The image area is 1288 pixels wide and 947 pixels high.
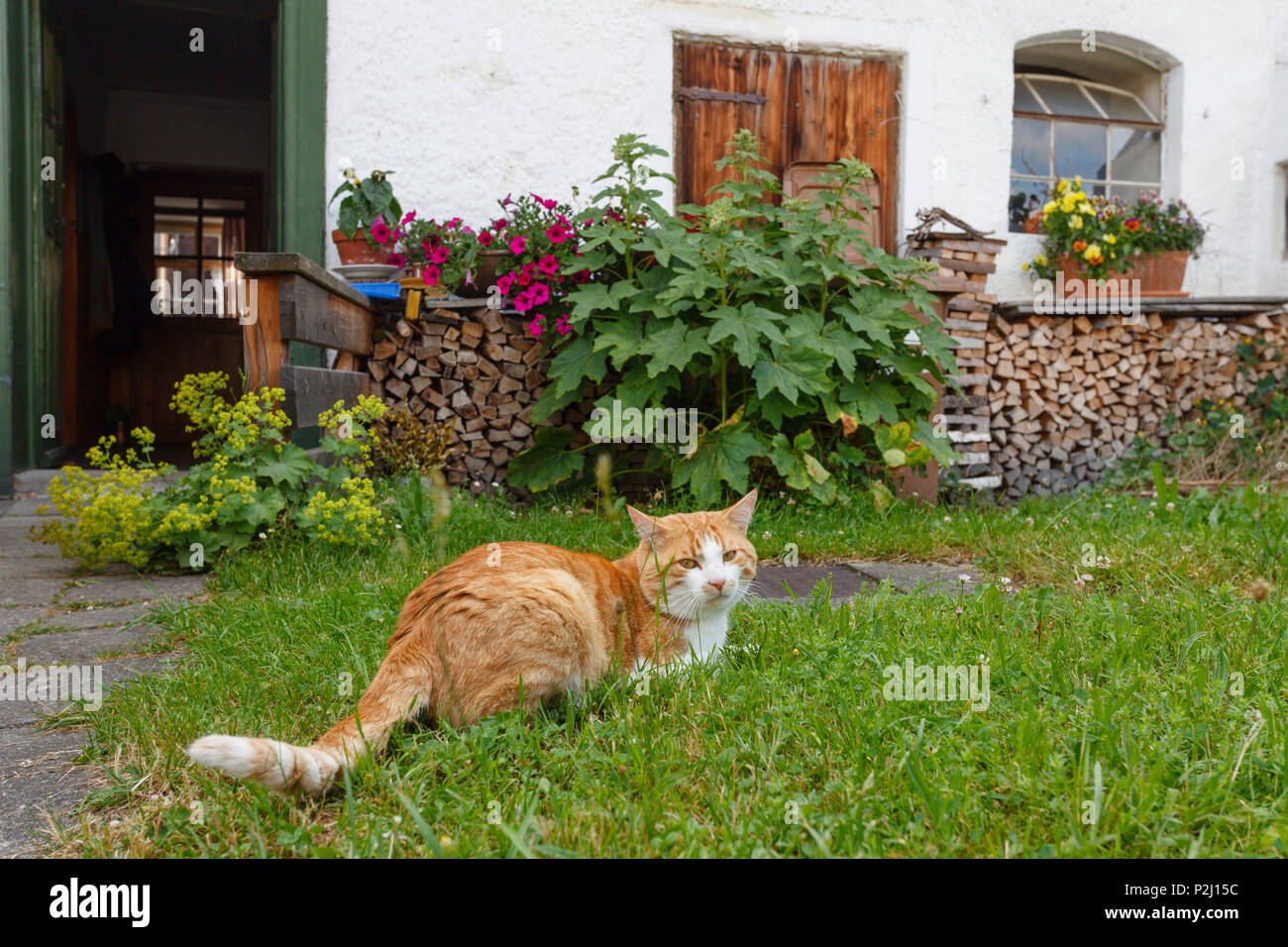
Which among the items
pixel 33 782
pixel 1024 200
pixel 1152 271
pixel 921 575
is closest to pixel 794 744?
pixel 33 782

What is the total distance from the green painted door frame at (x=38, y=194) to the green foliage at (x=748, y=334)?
2.03 metres

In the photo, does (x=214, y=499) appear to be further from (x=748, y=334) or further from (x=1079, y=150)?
(x=1079, y=150)

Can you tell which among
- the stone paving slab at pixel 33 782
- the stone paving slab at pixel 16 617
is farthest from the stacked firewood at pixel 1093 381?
the stone paving slab at pixel 33 782

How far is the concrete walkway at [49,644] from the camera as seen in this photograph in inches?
67.1

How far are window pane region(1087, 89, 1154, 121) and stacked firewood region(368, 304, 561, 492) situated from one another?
208 inches

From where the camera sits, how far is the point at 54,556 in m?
3.83

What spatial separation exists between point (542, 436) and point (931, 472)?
219 centimetres

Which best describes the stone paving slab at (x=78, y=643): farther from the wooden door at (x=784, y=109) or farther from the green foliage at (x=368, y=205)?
the wooden door at (x=784, y=109)

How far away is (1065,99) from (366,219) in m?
5.56

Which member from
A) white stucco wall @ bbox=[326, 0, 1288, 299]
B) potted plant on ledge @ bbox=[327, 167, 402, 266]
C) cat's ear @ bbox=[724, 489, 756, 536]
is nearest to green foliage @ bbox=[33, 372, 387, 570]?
cat's ear @ bbox=[724, 489, 756, 536]

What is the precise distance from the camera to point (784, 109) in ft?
21.4

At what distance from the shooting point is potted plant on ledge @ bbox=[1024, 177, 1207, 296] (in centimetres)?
650

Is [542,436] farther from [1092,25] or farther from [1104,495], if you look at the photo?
[1092,25]
